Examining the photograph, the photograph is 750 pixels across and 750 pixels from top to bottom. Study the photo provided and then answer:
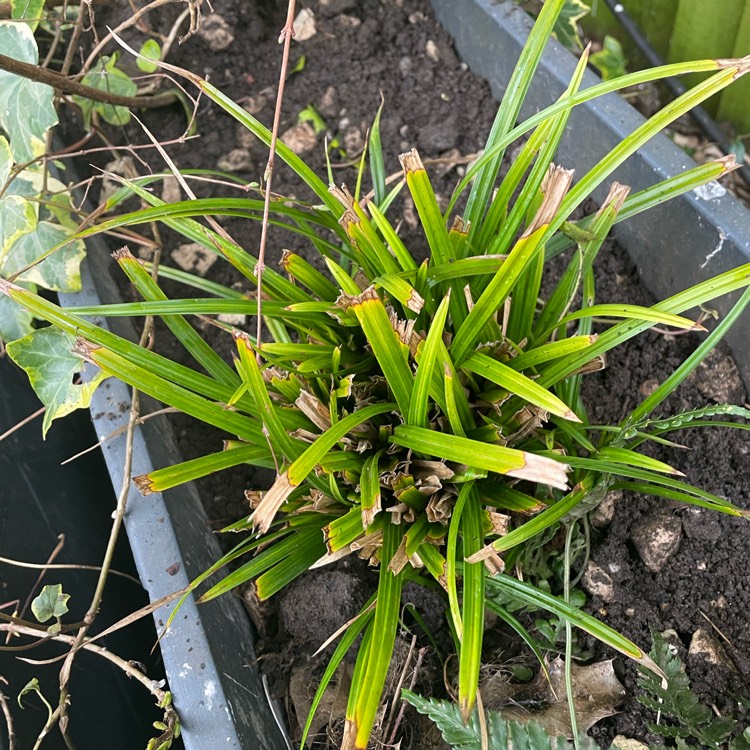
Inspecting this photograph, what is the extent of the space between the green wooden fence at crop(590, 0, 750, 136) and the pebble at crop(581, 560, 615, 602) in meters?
0.94

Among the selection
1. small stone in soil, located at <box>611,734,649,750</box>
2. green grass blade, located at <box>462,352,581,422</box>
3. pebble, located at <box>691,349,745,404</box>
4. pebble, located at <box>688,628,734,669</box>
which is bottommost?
small stone in soil, located at <box>611,734,649,750</box>

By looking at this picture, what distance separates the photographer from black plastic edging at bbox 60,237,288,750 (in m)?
0.88

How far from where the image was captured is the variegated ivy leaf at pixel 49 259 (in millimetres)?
1119

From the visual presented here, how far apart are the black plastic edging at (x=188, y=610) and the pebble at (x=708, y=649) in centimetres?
58

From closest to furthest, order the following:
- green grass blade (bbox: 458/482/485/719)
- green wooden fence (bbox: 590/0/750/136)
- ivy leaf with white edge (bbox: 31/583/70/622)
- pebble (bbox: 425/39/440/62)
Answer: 1. green grass blade (bbox: 458/482/485/719)
2. ivy leaf with white edge (bbox: 31/583/70/622)
3. green wooden fence (bbox: 590/0/750/136)
4. pebble (bbox: 425/39/440/62)

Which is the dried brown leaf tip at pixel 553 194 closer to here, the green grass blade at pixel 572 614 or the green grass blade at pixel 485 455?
the green grass blade at pixel 485 455

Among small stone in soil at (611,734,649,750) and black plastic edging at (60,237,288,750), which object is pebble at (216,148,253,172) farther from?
small stone in soil at (611,734,649,750)

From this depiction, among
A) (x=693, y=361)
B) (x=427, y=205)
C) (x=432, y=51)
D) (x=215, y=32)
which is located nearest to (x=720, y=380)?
(x=693, y=361)

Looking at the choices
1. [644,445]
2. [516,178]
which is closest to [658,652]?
[644,445]

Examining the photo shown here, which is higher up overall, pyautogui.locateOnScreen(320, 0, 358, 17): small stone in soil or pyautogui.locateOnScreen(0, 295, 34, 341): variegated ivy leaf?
pyautogui.locateOnScreen(320, 0, 358, 17): small stone in soil

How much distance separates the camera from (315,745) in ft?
3.25

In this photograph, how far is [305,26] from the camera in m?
1.52

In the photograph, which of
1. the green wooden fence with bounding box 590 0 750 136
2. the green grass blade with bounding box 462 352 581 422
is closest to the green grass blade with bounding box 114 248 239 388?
the green grass blade with bounding box 462 352 581 422

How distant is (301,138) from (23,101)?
21.7 inches
